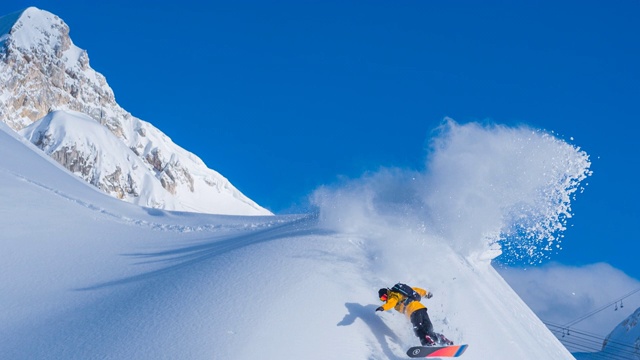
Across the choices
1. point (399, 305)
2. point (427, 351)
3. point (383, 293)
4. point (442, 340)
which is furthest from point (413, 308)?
point (427, 351)

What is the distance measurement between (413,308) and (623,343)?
9976 centimetres

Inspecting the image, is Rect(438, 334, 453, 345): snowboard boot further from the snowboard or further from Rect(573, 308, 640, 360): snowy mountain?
Rect(573, 308, 640, 360): snowy mountain

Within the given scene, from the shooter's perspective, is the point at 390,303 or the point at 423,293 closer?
the point at 390,303

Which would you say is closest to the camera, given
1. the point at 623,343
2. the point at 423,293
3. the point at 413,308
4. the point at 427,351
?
the point at 427,351

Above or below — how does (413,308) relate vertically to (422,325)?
above

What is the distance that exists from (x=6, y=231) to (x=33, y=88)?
20032cm

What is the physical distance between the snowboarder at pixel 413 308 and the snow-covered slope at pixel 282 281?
1.00 ft

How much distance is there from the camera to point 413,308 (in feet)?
34.4

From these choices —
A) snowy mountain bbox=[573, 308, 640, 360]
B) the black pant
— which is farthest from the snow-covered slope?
snowy mountain bbox=[573, 308, 640, 360]

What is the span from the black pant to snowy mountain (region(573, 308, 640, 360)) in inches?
3709

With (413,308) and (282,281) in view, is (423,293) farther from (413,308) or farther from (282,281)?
(282,281)

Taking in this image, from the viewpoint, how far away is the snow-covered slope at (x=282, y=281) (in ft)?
31.4

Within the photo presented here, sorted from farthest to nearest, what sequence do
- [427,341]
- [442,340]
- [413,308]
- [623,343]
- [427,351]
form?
[623,343], [413,308], [442,340], [427,341], [427,351]

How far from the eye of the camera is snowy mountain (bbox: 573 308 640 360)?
305ft
